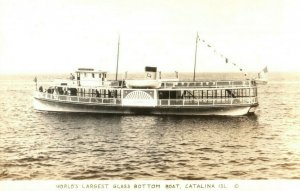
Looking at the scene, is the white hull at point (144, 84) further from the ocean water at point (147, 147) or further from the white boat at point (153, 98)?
the ocean water at point (147, 147)

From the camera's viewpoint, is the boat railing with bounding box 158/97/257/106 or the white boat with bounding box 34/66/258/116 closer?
the white boat with bounding box 34/66/258/116

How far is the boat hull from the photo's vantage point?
29.0 metres

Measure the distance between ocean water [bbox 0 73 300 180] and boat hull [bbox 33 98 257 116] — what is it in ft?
2.07

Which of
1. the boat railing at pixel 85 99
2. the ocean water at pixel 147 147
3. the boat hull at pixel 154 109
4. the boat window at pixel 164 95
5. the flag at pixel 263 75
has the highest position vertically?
the flag at pixel 263 75

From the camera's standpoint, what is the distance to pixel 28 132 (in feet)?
82.2

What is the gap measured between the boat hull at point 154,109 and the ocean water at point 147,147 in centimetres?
63

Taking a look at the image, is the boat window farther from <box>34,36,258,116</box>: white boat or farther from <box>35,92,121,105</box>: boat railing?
<box>35,92,121,105</box>: boat railing

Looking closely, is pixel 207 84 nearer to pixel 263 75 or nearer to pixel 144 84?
pixel 263 75

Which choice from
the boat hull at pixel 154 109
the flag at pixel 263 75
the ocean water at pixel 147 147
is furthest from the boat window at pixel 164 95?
the flag at pixel 263 75

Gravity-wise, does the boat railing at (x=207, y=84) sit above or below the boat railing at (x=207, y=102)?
above

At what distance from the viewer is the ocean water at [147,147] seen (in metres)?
16.1

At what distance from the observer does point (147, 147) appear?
20328 millimetres

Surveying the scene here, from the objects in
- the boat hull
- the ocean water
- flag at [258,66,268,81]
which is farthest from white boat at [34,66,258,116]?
flag at [258,66,268,81]
